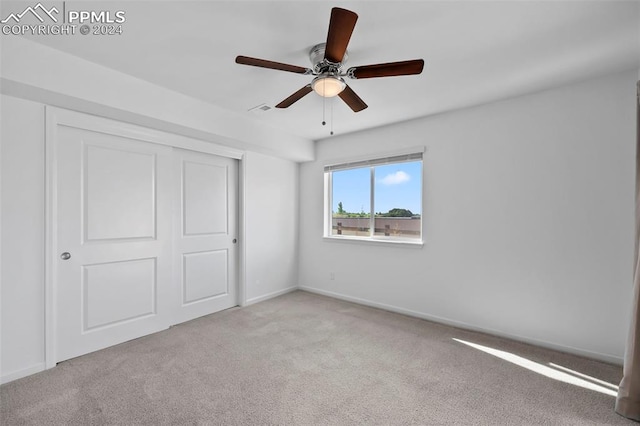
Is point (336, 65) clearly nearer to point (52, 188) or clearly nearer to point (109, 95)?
point (109, 95)

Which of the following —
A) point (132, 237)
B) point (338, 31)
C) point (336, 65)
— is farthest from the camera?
point (132, 237)

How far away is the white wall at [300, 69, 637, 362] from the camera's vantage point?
247cm

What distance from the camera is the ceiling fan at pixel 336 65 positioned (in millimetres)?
1461

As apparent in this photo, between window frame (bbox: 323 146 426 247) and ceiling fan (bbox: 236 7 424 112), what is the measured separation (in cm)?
153

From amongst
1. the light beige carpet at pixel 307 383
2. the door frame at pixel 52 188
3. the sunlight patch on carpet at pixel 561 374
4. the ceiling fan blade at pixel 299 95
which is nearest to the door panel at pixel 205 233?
the light beige carpet at pixel 307 383

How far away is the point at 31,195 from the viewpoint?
2.30m

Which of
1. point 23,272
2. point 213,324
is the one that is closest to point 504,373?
point 213,324

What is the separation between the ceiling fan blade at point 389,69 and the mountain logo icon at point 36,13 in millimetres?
1878

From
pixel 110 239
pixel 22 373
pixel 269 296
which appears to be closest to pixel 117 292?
pixel 110 239

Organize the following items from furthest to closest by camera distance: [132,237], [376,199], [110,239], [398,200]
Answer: [376,199] → [398,200] → [132,237] → [110,239]

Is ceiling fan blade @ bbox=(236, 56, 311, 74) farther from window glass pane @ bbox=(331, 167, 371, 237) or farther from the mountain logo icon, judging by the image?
window glass pane @ bbox=(331, 167, 371, 237)

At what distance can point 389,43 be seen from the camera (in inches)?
80.0

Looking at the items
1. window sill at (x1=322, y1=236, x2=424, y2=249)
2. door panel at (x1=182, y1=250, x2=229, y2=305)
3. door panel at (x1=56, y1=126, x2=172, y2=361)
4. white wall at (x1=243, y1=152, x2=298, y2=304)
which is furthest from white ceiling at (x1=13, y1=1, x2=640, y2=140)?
door panel at (x1=182, y1=250, x2=229, y2=305)

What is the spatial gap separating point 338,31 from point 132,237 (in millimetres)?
2764
